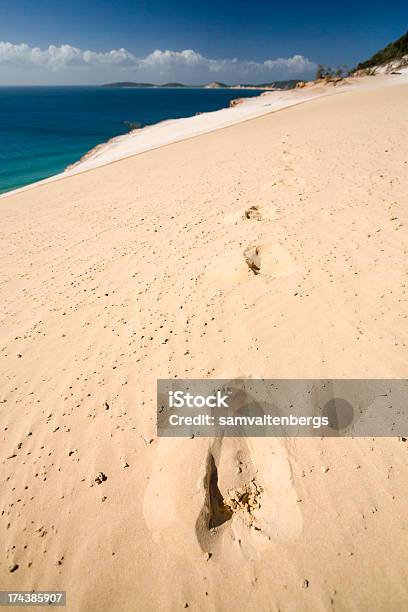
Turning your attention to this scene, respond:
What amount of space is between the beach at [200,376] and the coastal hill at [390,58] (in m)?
57.5

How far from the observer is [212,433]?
2.88 m

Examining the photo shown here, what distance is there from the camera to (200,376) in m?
3.38

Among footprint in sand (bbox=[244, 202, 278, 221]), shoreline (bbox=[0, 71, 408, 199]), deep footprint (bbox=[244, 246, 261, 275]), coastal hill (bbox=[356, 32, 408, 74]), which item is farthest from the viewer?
coastal hill (bbox=[356, 32, 408, 74])

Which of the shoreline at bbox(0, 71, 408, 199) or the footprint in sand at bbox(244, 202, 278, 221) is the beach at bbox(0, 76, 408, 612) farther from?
the shoreline at bbox(0, 71, 408, 199)

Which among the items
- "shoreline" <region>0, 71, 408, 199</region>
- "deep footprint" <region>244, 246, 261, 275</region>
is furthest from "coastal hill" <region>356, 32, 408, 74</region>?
"deep footprint" <region>244, 246, 261, 275</region>

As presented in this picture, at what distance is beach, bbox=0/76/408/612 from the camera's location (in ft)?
7.18

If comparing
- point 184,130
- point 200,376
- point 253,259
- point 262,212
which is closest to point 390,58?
point 184,130

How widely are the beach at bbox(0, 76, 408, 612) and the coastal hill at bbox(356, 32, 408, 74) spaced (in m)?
57.5

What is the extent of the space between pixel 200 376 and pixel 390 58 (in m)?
72.2

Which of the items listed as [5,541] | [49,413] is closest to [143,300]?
[49,413]

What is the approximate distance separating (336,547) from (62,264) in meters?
6.18

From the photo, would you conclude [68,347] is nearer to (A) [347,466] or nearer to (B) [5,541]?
(B) [5,541]

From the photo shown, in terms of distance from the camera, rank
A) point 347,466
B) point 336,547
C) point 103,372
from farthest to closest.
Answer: point 103,372 < point 347,466 < point 336,547

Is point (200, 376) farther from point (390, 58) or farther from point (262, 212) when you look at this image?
point (390, 58)
